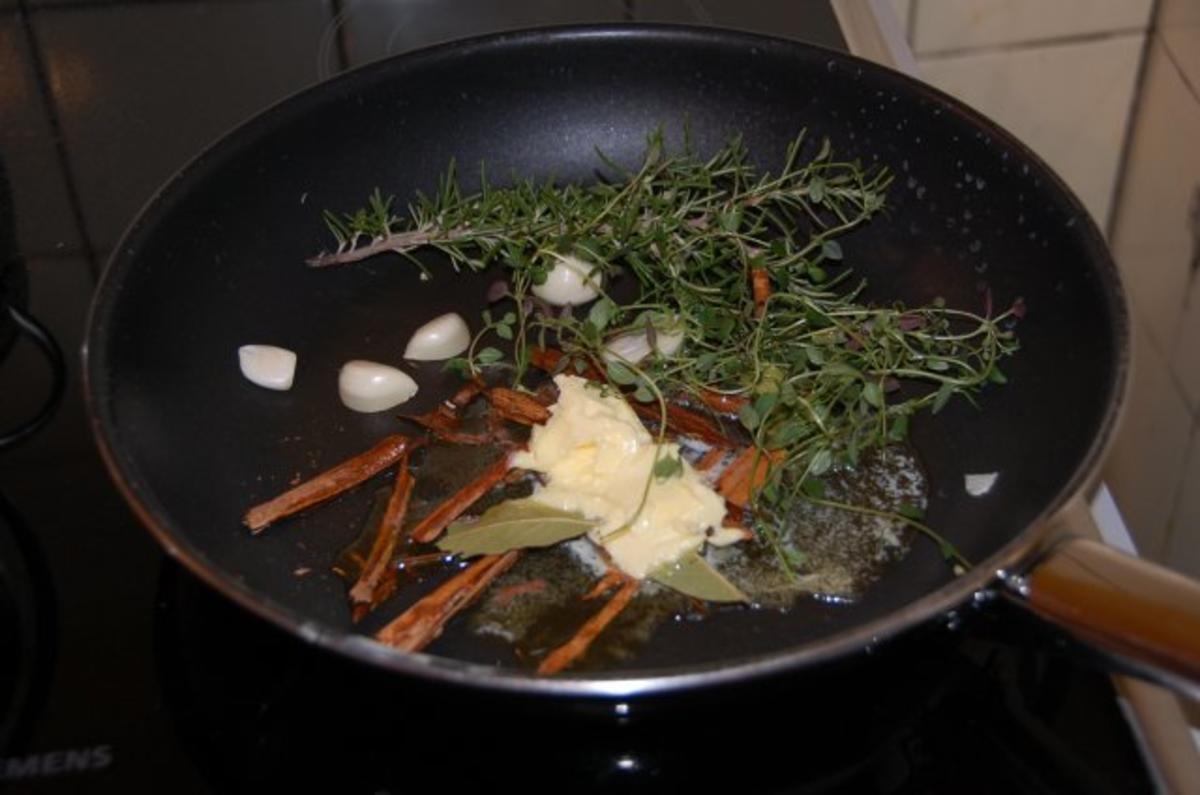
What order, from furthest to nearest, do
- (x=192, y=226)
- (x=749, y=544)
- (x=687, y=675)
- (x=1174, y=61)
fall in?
(x=1174, y=61) → (x=192, y=226) → (x=749, y=544) → (x=687, y=675)

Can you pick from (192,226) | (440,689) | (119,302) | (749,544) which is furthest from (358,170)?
(440,689)

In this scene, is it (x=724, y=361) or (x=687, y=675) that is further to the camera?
(x=724, y=361)

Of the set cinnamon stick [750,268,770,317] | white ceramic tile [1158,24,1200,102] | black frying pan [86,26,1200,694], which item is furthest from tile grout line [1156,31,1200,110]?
cinnamon stick [750,268,770,317]

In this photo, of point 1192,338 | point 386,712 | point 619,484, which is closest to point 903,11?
point 1192,338

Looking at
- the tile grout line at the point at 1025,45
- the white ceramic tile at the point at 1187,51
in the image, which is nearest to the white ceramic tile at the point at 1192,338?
the white ceramic tile at the point at 1187,51

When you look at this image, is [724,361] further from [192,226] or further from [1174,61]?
[1174,61]

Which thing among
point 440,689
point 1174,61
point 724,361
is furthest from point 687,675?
point 1174,61

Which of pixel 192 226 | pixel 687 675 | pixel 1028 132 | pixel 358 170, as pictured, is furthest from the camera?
pixel 1028 132

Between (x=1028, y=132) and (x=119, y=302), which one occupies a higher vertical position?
(x=119, y=302)

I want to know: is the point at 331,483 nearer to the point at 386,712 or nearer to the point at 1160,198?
the point at 386,712
